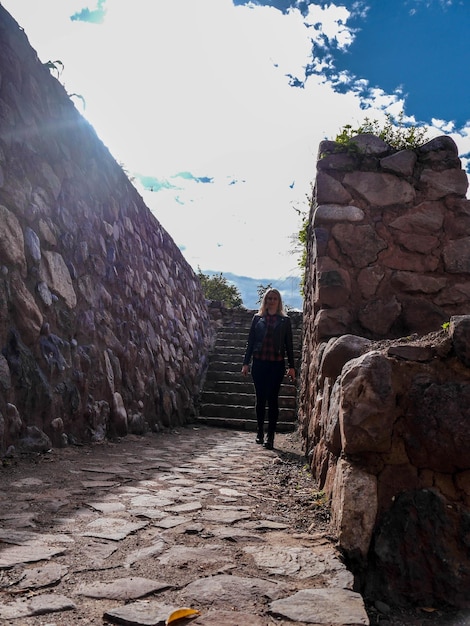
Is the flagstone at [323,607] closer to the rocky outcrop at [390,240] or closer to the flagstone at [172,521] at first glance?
the flagstone at [172,521]

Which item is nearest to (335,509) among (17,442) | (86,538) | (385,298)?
(86,538)

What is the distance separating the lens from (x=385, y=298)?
11.4ft

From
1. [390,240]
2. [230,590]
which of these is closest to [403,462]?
[230,590]

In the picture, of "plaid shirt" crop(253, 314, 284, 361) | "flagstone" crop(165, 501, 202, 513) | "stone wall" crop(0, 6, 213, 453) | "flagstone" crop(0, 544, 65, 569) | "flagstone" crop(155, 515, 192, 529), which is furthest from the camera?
"plaid shirt" crop(253, 314, 284, 361)

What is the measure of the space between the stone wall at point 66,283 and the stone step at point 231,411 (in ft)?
3.05

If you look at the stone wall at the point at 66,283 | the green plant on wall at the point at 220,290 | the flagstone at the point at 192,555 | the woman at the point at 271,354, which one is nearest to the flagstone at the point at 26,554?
the flagstone at the point at 192,555

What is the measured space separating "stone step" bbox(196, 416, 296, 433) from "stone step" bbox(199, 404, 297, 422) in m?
0.08

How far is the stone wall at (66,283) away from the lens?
11.0ft

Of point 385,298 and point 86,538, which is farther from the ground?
point 385,298

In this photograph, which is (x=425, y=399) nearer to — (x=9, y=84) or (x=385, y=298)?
(x=385, y=298)

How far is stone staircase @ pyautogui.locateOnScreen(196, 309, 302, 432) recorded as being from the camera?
7125 mm

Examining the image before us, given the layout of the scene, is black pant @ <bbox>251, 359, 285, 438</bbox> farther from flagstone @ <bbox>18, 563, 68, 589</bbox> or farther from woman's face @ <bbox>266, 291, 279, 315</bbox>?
flagstone @ <bbox>18, 563, 68, 589</bbox>

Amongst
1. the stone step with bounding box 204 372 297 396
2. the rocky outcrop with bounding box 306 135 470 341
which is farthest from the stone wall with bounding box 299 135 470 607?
the stone step with bounding box 204 372 297 396

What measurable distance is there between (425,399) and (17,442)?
250 cm
